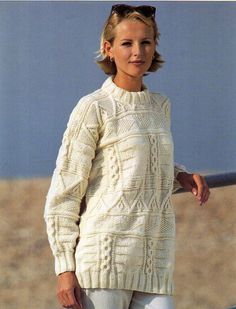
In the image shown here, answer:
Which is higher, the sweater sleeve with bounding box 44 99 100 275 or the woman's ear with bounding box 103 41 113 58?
the woman's ear with bounding box 103 41 113 58

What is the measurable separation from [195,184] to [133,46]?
35 centimetres

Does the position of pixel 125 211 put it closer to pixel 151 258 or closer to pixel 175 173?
pixel 151 258

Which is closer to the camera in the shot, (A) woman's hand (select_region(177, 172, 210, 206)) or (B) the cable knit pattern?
(B) the cable knit pattern

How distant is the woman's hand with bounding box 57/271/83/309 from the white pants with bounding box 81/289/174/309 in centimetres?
2

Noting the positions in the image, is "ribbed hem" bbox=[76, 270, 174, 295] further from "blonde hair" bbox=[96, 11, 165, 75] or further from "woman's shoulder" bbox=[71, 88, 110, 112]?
"blonde hair" bbox=[96, 11, 165, 75]

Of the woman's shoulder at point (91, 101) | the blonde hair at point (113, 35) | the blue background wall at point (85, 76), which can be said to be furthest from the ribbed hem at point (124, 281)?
the blue background wall at point (85, 76)

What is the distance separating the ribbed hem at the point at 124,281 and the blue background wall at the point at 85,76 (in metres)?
1.01

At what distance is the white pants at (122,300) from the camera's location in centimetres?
180

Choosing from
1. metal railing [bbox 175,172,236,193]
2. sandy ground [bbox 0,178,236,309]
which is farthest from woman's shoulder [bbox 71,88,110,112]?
sandy ground [bbox 0,178,236,309]

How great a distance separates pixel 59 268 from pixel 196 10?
Answer: 1352mm

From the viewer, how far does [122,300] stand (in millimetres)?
1818

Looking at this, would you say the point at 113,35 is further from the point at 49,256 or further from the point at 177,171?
the point at 49,256

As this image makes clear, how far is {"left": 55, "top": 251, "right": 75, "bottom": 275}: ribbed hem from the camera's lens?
182 centimetres

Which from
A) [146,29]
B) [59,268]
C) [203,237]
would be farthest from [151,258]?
[203,237]
